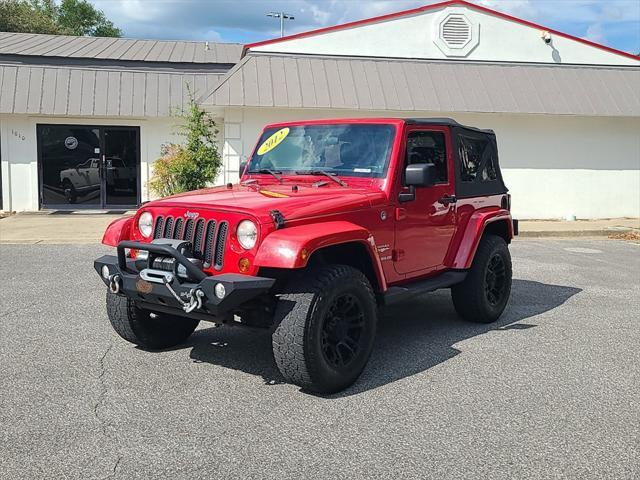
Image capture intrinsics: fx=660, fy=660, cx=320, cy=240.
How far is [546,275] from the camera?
9.57m

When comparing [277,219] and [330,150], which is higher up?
[330,150]

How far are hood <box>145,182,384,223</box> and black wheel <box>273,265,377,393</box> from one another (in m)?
0.46

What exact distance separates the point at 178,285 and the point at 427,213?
241cm

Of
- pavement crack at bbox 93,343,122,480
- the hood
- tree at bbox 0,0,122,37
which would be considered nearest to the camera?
pavement crack at bbox 93,343,122,480

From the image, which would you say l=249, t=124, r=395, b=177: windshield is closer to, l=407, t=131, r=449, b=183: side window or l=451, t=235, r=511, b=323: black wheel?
l=407, t=131, r=449, b=183: side window

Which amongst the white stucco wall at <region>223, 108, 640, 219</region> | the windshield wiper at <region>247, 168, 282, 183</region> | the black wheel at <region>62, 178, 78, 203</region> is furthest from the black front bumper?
the black wheel at <region>62, 178, 78, 203</region>

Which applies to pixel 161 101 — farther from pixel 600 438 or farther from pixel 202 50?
pixel 600 438

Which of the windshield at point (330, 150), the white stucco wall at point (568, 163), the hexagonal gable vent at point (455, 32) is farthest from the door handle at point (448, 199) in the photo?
the hexagonal gable vent at point (455, 32)

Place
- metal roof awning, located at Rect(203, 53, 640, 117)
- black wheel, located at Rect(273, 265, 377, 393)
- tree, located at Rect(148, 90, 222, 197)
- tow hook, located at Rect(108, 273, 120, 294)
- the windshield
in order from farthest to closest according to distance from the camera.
→ metal roof awning, located at Rect(203, 53, 640, 117) → tree, located at Rect(148, 90, 222, 197) → the windshield → tow hook, located at Rect(108, 273, 120, 294) → black wheel, located at Rect(273, 265, 377, 393)

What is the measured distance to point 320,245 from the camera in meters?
4.30

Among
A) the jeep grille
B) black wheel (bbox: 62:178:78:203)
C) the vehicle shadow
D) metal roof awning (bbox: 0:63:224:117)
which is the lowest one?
the vehicle shadow

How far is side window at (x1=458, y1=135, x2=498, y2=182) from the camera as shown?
6414mm

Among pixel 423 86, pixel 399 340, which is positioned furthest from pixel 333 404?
pixel 423 86

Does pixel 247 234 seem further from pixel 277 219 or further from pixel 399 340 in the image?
pixel 399 340
